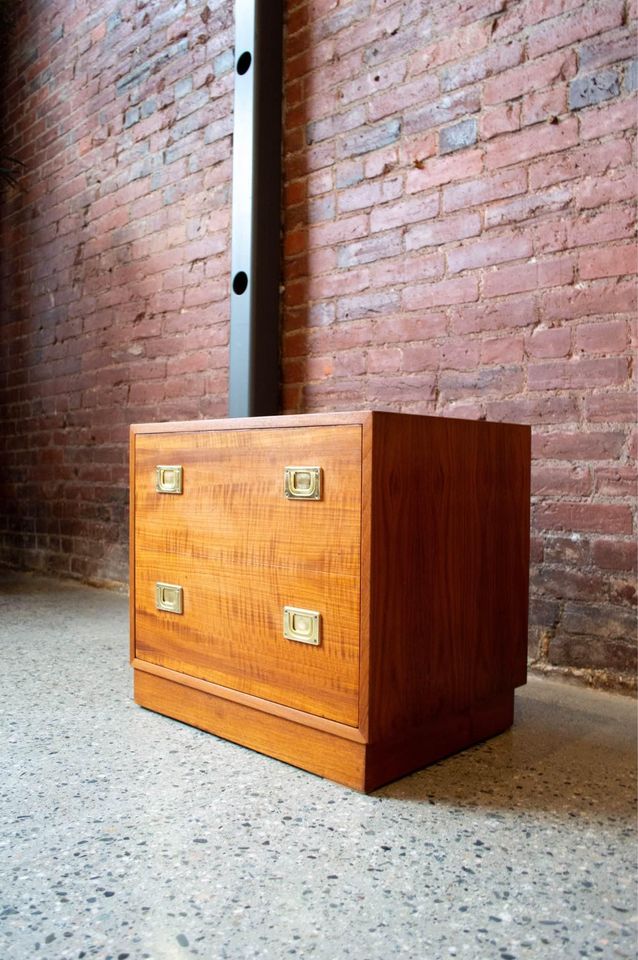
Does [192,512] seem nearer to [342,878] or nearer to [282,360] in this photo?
[342,878]

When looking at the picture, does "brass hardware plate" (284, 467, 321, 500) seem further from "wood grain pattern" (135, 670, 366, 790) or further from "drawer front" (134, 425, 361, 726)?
"wood grain pattern" (135, 670, 366, 790)

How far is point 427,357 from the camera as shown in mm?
2035

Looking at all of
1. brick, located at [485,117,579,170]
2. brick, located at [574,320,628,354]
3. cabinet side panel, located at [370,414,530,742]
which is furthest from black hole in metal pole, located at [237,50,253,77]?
cabinet side panel, located at [370,414,530,742]

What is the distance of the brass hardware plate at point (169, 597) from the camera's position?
1.48 m

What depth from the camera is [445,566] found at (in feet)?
4.23

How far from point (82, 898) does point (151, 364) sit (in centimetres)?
236

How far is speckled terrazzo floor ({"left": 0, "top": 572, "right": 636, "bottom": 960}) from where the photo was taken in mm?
802

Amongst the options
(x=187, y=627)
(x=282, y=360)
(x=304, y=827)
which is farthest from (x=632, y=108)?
(x=304, y=827)

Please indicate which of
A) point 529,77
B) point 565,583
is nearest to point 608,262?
point 529,77

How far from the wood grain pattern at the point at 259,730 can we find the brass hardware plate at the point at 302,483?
1.28ft

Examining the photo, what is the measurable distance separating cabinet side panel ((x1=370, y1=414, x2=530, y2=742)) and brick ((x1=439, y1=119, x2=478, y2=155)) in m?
0.92

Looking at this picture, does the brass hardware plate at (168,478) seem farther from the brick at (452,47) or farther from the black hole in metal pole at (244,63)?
the black hole in metal pole at (244,63)

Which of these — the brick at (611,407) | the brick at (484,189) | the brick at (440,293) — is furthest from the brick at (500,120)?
the brick at (611,407)

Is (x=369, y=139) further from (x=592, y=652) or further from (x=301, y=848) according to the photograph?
(x=301, y=848)
